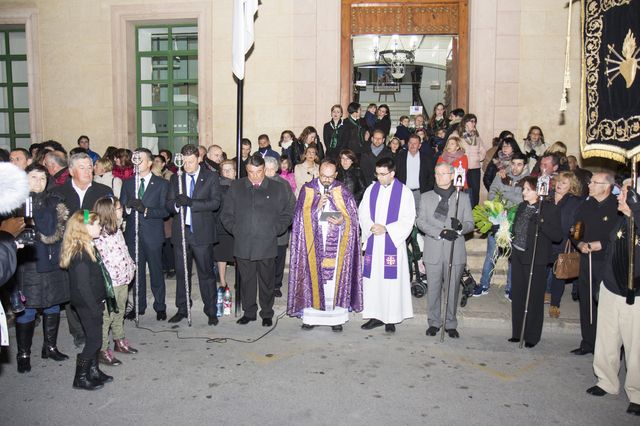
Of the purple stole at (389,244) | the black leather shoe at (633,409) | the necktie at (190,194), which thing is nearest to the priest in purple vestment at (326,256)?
the purple stole at (389,244)

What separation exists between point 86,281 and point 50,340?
1.43 metres

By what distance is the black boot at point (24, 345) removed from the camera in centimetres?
580

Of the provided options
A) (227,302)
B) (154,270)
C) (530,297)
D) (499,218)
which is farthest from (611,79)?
(154,270)

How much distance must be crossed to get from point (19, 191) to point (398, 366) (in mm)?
4044

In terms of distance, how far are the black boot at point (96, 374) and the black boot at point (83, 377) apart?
4cm

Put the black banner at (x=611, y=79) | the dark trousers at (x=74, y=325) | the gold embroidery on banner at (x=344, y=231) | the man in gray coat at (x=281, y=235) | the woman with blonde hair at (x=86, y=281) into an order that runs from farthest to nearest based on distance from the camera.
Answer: the man in gray coat at (x=281, y=235) < the gold embroidery on banner at (x=344, y=231) < the dark trousers at (x=74, y=325) < the woman with blonde hair at (x=86, y=281) < the black banner at (x=611, y=79)

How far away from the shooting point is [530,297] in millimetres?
6715

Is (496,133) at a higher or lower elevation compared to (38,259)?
higher

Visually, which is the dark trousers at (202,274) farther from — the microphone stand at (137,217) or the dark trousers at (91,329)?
the dark trousers at (91,329)

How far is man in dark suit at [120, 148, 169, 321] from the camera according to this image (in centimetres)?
750

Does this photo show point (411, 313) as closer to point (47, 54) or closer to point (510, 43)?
point (510, 43)

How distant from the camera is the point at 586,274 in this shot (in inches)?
253

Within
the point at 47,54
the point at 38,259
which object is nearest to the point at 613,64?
the point at 38,259

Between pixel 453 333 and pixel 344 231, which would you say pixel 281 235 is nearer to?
pixel 344 231
